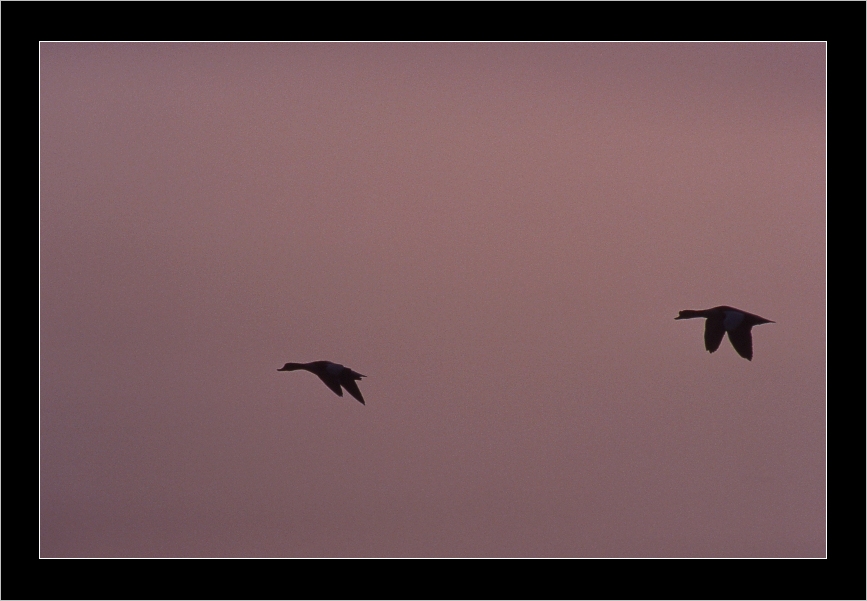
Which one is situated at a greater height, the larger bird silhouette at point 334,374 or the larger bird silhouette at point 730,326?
the larger bird silhouette at point 730,326

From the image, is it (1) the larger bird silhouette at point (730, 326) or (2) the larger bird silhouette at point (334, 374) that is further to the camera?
(2) the larger bird silhouette at point (334, 374)

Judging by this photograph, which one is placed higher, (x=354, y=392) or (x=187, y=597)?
(x=354, y=392)

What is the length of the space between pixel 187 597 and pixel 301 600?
99 centimetres

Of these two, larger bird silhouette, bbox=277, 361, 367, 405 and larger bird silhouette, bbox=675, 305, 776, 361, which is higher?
larger bird silhouette, bbox=675, 305, 776, 361

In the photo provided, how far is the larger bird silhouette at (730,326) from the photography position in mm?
10516

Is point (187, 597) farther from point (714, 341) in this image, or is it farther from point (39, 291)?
point (714, 341)

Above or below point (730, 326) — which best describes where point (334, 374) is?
below

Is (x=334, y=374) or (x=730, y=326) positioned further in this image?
(x=334, y=374)

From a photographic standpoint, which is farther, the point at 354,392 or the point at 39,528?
the point at 354,392

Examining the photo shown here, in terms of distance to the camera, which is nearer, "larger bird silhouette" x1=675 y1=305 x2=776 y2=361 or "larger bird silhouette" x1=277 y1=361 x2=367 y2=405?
"larger bird silhouette" x1=675 y1=305 x2=776 y2=361

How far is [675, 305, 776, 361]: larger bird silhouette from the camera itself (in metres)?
10.5

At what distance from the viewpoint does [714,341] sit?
34.9 ft

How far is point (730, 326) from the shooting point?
35.0ft

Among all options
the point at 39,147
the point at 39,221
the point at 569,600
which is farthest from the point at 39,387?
the point at 569,600
